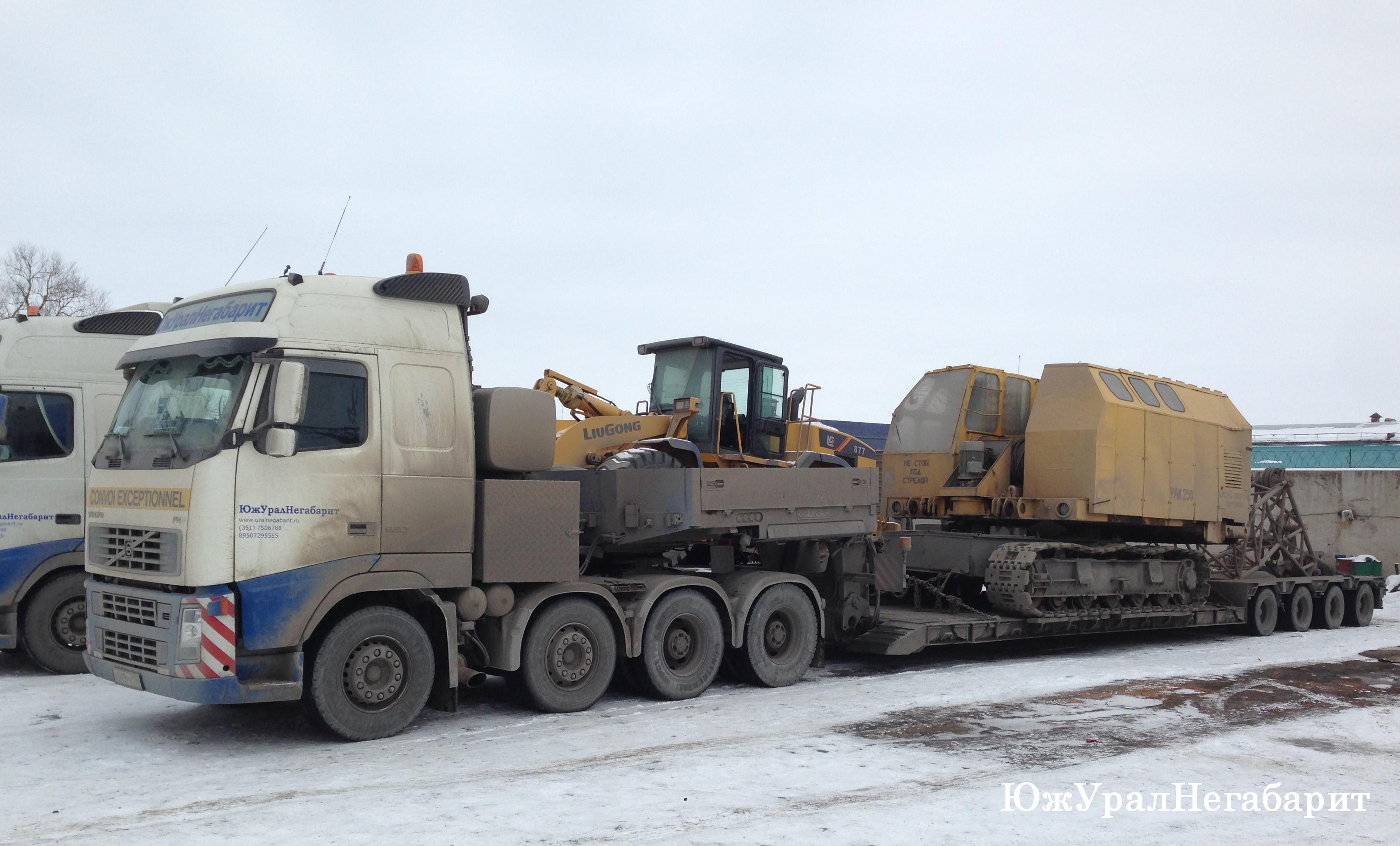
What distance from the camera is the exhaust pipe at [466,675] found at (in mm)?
9133

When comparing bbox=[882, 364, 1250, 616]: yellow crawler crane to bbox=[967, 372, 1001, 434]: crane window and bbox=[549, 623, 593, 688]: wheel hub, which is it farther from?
bbox=[549, 623, 593, 688]: wheel hub

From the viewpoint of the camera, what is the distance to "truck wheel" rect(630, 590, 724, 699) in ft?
33.5

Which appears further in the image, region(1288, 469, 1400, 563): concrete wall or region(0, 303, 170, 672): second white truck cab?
region(1288, 469, 1400, 563): concrete wall

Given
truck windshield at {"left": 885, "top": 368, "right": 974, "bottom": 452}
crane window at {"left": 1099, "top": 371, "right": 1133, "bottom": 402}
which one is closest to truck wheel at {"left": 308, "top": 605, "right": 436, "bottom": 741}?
truck windshield at {"left": 885, "top": 368, "right": 974, "bottom": 452}

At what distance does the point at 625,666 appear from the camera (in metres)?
10.4

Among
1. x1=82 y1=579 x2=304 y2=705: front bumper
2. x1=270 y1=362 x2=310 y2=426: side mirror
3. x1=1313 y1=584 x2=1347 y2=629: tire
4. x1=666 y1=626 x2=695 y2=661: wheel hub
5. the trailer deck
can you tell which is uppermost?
x1=270 y1=362 x2=310 y2=426: side mirror

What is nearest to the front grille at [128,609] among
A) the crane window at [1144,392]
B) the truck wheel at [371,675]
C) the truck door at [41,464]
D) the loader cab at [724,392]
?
the truck wheel at [371,675]

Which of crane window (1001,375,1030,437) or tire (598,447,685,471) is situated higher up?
crane window (1001,375,1030,437)

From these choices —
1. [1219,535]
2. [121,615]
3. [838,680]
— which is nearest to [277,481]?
[121,615]

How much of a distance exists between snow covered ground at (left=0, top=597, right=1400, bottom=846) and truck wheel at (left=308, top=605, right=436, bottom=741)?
207 mm

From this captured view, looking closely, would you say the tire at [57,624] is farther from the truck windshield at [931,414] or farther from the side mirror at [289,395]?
the truck windshield at [931,414]

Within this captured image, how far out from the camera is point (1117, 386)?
1472 centimetres

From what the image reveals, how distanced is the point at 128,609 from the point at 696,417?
5.79 meters

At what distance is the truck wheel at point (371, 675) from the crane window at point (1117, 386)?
9.81 m
